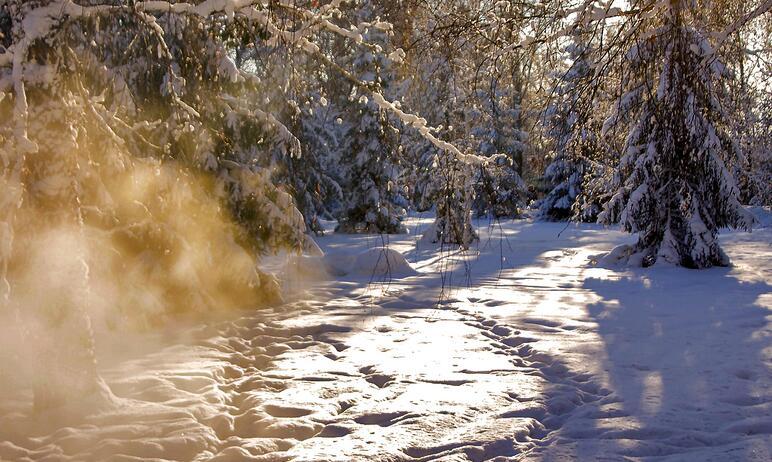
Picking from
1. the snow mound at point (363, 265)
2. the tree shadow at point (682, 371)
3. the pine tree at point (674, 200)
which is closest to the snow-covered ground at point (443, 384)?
the tree shadow at point (682, 371)

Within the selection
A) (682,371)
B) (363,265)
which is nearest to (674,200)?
(363,265)

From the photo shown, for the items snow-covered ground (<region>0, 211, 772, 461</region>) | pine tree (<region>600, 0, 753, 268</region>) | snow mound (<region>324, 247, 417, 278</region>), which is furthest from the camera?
snow mound (<region>324, 247, 417, 278</region>)

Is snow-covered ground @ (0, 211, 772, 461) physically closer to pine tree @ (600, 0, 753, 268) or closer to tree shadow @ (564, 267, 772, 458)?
tree shadow @ (564, 267, 772, 458)

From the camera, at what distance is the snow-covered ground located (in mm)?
4590

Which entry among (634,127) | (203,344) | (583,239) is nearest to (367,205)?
(583,239)

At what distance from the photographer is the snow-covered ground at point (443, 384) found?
4.59 m

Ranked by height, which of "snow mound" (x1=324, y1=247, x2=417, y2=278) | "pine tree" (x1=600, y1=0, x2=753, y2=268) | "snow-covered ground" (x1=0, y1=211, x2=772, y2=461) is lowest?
"snow-covered ground" (x1=0, y1=211, x2=772, y2=461)

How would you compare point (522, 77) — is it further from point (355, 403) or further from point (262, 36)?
point (355, 403)

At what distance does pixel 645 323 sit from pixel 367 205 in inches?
770

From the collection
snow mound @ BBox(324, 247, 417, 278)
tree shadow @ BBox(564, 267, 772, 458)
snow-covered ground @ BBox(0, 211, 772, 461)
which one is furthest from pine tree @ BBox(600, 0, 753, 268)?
Result: snow mound @ BBox(324, 247, 417, 278)

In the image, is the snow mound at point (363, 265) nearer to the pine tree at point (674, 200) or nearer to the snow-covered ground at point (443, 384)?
the snow-covered ground at point (443, 384)

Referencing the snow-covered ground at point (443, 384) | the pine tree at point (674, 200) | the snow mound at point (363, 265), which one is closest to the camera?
the snow-covered ground at point (443, 384)

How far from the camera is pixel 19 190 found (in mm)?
4445

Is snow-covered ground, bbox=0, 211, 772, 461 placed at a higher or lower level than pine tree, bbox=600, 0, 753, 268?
lower
